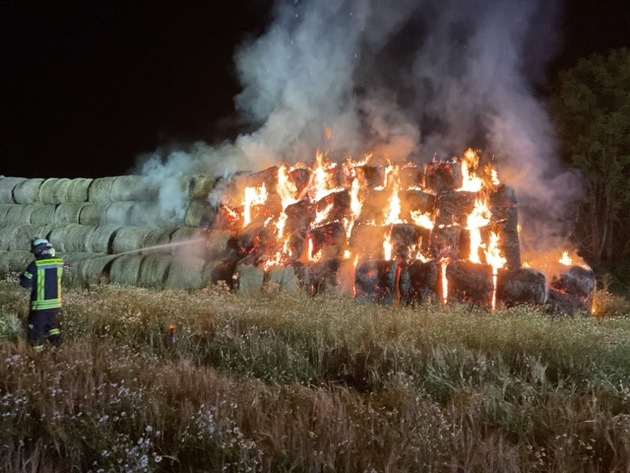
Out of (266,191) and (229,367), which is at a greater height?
(266,191)

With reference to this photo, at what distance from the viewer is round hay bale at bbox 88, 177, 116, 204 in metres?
13.1

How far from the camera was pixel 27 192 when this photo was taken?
14156 mm

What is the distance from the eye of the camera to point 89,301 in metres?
7.84

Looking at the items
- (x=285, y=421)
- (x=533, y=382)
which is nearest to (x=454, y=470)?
(x=285, y=421)

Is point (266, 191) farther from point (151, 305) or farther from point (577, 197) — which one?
point (577, 197)

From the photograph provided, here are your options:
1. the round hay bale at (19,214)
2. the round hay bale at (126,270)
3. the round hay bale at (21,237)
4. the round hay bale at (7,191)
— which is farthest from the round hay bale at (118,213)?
the round hay bale at (7,191)

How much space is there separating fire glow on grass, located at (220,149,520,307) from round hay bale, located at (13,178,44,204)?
588cm

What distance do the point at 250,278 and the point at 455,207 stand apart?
13.4 ft

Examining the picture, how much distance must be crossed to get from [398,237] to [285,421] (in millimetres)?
6563

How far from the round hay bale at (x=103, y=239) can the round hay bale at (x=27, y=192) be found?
9.30 feet

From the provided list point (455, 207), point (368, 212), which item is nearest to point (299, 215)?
point (368, 212)

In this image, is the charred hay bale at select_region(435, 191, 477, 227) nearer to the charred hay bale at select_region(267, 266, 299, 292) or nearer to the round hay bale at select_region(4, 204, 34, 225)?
the charred hay bale at select_region(267, 266, 299, 292)

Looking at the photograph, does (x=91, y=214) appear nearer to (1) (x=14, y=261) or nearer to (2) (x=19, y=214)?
(1) (x=14, y=261)

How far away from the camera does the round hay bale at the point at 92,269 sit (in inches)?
452
